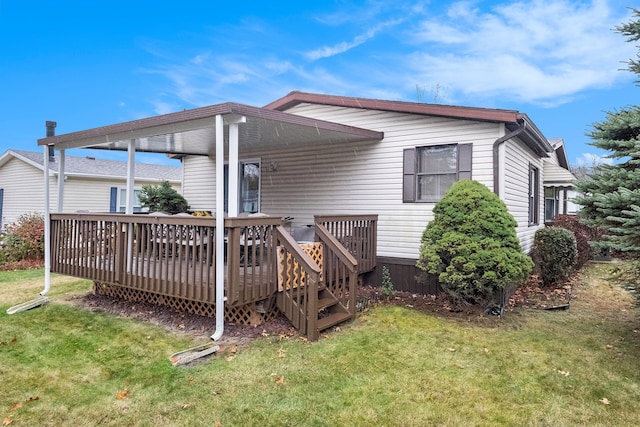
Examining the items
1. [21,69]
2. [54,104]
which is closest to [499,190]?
[54,104]

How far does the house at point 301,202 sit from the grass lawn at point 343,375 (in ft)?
2.24

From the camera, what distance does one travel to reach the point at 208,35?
1543 centimetres

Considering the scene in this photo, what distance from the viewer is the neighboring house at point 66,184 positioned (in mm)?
16375

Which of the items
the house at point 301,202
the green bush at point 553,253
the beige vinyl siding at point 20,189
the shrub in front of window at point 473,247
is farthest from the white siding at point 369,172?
the beige vinyl siding at point 20,189

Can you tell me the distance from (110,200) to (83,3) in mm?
8219

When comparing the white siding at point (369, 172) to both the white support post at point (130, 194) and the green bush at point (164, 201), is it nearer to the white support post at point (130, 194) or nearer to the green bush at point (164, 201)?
the green bush at point (164, 201)

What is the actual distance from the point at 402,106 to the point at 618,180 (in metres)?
3.82

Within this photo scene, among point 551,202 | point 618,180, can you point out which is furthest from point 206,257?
point 551,202

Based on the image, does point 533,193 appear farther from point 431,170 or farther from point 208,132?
point 208,132

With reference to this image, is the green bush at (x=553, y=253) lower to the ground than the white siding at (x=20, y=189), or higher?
lower

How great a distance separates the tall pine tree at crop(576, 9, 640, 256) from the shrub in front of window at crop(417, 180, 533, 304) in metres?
1.09

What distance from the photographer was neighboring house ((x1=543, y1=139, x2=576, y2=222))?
435 inches

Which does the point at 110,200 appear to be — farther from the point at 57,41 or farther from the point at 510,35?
the point at 510,35

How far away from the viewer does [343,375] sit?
389 cm
